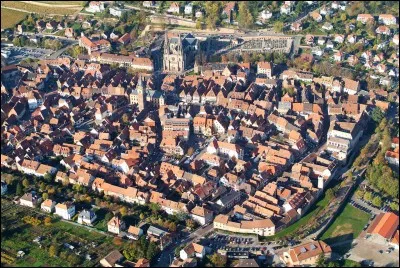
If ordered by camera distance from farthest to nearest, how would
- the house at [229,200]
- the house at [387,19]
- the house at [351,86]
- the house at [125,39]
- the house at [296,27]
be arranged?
the house at [387,19] → the house at [296,27] → the house at [125,39] → the house at [351,86] → the house at [229,200]

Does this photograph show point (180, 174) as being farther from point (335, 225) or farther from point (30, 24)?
point (30, 24)

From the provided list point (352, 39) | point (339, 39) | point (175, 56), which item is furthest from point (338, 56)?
point (175, 56)

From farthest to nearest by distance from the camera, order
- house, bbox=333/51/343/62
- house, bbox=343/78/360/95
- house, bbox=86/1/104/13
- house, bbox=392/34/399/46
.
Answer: house, bbox=86/1/104/13, house, bbox=392/34/399/46, house, bbox=333/51/343/62, house, bbox=343/78/360/95

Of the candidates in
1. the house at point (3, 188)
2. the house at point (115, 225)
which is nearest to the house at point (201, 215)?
the house at point (115, 225)

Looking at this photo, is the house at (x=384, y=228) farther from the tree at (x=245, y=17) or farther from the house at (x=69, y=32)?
the house at (x=69, y=32)

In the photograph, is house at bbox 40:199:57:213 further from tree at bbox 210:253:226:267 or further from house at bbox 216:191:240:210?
tree at bbox 210:253:226:267

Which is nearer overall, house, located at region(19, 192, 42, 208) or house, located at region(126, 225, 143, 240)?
house, located at region(126, 225, 143, 240)

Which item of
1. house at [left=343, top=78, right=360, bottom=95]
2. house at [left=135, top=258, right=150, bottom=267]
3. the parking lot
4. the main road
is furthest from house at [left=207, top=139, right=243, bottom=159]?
the parking lot
